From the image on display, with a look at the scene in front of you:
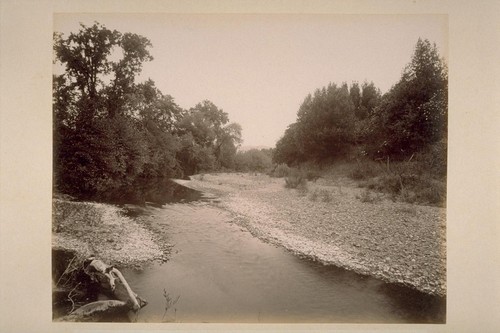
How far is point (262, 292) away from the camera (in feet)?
6.13

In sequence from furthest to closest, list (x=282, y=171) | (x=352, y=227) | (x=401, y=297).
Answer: (x=282, y=171) → (x=352, y=227) → (x=401, y=297)

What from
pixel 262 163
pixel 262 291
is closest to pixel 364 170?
pixel 262 163

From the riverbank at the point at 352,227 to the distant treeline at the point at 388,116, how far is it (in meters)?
0.27

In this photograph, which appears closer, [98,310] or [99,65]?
[98,310]

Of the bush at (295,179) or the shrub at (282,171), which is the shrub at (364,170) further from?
the shrub at (282,171)

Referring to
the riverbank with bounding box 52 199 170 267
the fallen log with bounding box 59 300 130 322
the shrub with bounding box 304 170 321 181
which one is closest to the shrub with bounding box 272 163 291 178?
the shrub with bounding box 304 170 321 181

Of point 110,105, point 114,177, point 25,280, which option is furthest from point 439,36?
point 25,280

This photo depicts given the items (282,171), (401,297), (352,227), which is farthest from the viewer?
(282,171)

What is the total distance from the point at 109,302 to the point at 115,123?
45.9 inches

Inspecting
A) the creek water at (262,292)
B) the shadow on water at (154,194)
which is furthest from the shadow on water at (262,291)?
the shadow on water at (154,194)

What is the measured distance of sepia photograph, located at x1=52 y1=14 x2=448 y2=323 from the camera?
1860mm

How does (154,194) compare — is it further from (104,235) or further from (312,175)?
(312,175)

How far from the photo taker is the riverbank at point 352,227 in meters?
1.86

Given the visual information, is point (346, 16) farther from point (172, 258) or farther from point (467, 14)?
point (172, 258)
